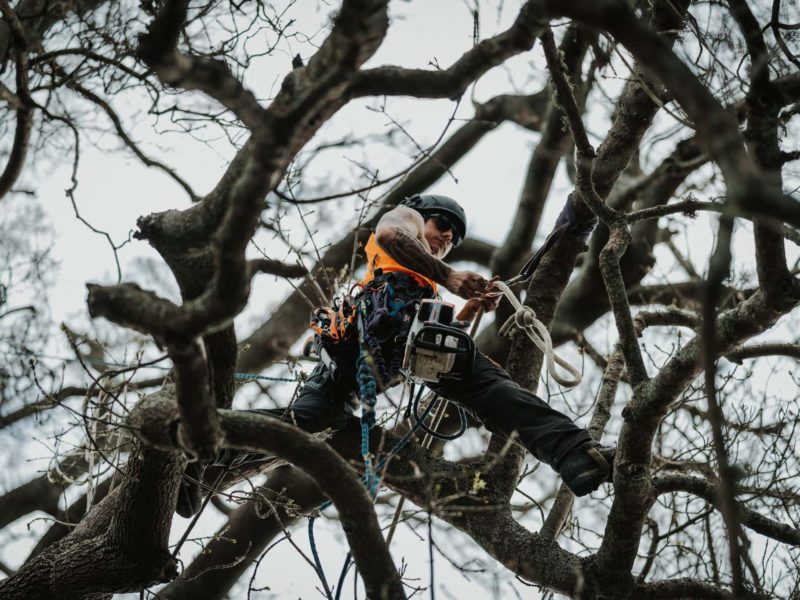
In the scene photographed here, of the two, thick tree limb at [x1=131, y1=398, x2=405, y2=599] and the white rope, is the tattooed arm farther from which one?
thick tree limb at [x1=131, y1=398, x2=405, y2=599]

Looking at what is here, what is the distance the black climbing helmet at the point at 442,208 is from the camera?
4.23 metres

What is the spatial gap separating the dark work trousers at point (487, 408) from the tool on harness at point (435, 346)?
0.42 feet

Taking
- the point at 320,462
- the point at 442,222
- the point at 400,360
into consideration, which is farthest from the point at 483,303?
the point at 320,462

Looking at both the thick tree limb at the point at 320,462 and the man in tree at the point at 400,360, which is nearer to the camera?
the thick tree limb at the point at 320,462

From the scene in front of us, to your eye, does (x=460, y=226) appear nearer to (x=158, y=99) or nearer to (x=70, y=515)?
(x=158, y=99)

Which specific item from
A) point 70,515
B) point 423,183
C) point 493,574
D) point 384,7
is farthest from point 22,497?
point 384,7

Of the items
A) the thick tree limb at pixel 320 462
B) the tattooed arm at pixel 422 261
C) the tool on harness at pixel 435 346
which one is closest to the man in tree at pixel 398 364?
the tattooed arm at pixel 422 261

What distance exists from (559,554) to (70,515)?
130 inches

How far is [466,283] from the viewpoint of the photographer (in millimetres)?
3707

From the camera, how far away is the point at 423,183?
7.08 meters


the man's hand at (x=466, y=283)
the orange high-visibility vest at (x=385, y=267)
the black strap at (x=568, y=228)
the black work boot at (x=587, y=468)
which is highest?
the black strap at (x=568, y=228)

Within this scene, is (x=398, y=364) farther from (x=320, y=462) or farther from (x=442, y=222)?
(x=320, y=462)

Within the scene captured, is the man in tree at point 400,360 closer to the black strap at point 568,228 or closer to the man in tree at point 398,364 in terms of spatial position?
the man in tree at point 398,364

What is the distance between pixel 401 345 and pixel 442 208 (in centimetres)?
81
